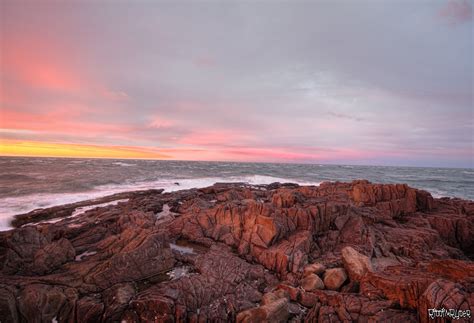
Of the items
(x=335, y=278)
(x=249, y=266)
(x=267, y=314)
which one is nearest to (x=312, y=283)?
(x=335, y=278)

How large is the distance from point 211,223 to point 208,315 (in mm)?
7151

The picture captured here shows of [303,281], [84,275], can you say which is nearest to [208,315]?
[303,281]

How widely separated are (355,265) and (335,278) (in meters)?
0.96

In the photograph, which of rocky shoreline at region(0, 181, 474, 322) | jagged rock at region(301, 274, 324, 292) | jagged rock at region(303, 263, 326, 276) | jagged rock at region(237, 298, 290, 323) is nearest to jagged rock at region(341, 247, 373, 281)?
rocky shoreline at region(0, 181, 474, 322)

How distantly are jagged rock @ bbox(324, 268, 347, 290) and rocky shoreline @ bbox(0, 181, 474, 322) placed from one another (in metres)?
0.04

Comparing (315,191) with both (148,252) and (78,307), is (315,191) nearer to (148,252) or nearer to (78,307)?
(148,252)

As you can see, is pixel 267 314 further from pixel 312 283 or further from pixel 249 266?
pixel 249 266

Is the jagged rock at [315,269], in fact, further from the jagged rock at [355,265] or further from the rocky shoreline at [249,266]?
the jagged rock at [355,265]

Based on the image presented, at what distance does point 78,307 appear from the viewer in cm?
704

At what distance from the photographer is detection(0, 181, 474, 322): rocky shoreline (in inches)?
262

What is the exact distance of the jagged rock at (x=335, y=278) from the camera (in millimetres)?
8156

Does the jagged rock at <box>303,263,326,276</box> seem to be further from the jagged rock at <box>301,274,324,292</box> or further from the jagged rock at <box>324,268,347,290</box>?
the jagged rock at <box>301,274,324,292</box>

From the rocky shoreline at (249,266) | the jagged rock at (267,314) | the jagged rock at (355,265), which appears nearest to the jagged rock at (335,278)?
the rocky shoreline at (249,266)

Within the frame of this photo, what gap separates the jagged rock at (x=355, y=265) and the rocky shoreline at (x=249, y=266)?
4 centimetres
